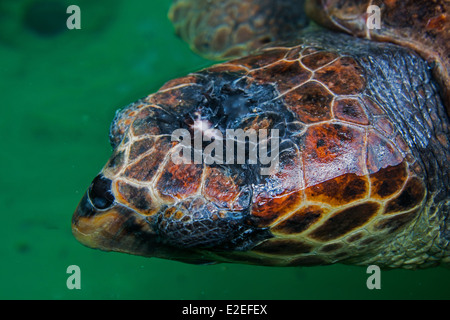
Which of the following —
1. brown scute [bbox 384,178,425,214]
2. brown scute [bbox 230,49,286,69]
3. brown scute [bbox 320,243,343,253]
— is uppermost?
brown scute [bbox 230,49,286,69]

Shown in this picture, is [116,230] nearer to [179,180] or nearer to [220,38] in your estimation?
[179,180]

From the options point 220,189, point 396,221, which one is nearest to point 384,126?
point 396,221

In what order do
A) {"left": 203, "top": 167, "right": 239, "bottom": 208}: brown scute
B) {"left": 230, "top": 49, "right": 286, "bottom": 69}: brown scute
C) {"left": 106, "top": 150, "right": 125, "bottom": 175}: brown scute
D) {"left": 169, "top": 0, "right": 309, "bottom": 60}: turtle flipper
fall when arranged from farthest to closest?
{"left": 169, "top": 0, "right": 309, "bottom": 60}: turtle flipper
{"left": 230, "top": 49, "right": 286, "bottom": 69}: brown scute
{"left": 106, "top": 150, "right": 125, "bottom": 175}: brown scute
{"left": 203, "top": 167, "right": 239, "bottom": 208}: brown scute

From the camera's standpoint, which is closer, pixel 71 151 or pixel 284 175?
pixel 284 175

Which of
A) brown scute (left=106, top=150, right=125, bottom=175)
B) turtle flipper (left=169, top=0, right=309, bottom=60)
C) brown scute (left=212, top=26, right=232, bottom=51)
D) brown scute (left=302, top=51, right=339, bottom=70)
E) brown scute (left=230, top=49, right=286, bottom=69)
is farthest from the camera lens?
brown scute (left=212, top=26, right=232, bottom=51)

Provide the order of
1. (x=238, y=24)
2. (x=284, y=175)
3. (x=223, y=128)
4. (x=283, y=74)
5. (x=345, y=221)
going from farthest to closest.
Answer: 1. (x=238, y=24)
2. (x=283, y=74)
3. (x=223, y=128)
4. (x=345, y=221)
5. (x=284, y=175)

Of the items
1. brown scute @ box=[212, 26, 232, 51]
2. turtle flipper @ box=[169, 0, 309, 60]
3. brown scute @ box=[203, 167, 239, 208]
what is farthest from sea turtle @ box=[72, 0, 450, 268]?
brown scute @ box=[212, 26, 232, 51]

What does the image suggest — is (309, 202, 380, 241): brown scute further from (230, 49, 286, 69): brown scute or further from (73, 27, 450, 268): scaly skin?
(230, 49, 286, 69): brown scute

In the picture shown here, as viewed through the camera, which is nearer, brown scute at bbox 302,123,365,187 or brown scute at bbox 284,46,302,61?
brown scute at bbox 302,123,365,187
